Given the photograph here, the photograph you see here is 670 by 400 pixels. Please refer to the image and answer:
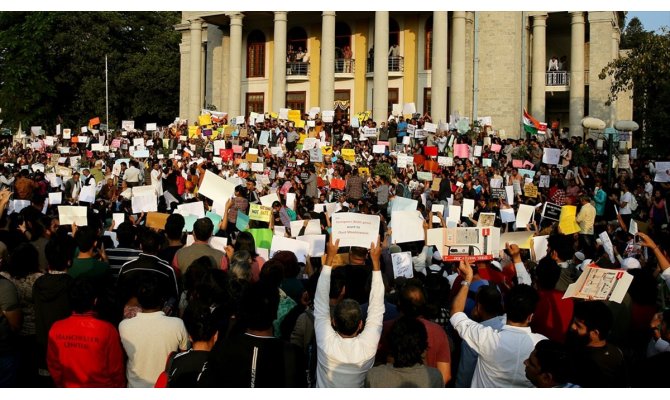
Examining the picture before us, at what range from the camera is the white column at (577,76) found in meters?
34.8

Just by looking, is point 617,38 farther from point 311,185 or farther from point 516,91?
point 311,185

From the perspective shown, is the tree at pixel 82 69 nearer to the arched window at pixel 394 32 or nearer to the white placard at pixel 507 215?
the arched window at pixel 394 32

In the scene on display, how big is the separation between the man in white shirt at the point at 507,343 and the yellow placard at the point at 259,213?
6.64m

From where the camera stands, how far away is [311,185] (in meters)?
22.2

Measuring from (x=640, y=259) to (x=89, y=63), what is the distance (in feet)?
154

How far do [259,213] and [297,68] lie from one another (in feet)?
105

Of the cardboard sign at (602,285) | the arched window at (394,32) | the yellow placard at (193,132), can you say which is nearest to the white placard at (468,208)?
the cardboard sign at (602,285)

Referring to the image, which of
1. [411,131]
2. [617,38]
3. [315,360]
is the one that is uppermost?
[617,38]

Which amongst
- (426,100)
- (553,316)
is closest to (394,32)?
(426,100)

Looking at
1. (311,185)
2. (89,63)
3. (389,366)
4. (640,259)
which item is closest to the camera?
(389,366)

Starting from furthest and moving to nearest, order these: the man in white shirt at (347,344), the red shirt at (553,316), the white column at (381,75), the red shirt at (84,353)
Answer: the white column at (381,75) < the red shirt at (553,316) < the red shirt at (84,353) < the man in white shirt at (347,344)

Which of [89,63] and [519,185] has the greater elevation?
[89,63]

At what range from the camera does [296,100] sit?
1688 inches

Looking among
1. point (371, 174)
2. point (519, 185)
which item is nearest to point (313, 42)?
point (371, 174)
